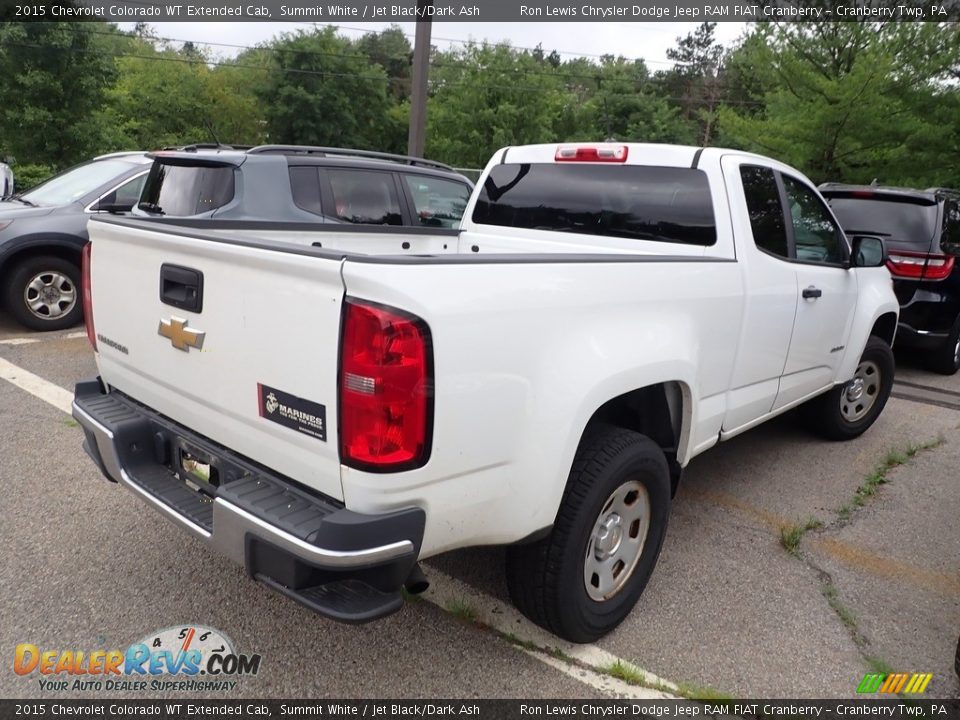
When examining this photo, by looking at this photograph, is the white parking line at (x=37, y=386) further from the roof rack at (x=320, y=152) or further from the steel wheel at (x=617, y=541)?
the steel wheel at (x=617, y=541)

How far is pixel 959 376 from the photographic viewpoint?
7.36 meters

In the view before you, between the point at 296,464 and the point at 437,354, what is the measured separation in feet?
1.91

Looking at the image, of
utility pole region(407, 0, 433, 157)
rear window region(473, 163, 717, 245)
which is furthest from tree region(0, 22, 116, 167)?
rear window region(473, 163, 717, 245)

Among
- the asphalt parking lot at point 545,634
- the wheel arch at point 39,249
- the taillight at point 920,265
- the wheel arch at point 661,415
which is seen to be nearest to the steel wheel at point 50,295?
the wheel arch at point 39,249

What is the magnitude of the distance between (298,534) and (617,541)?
4.41ft

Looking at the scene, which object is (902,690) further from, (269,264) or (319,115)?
(319,115)

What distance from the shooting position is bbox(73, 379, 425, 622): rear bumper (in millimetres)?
1914

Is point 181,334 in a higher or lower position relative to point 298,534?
higher

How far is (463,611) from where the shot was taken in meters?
2.86

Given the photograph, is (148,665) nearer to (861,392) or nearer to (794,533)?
(794,533)

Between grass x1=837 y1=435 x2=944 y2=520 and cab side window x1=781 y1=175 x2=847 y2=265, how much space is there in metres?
1.38

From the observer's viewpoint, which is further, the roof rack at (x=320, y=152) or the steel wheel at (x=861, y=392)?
the roof rack at (x=320, y=152)

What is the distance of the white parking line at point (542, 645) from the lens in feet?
8.20

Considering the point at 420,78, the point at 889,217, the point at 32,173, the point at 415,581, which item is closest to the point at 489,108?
the point at 32,173
